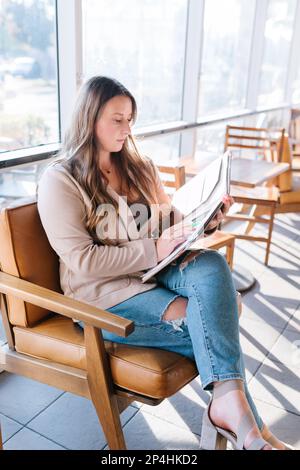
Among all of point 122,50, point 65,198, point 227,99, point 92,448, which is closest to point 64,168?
point 65,198

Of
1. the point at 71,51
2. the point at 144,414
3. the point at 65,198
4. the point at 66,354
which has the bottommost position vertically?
the point at 144,414

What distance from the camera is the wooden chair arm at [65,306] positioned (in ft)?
3.98

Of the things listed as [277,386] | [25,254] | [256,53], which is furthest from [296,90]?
[25,254]

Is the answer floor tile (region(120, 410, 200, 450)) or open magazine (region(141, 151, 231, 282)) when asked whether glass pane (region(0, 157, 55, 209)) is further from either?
floor tile (region(120, 410, 200, 450))

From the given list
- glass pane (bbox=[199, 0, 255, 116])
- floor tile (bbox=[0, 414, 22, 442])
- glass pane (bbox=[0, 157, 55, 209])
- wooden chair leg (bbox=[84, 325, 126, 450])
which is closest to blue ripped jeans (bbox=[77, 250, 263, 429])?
wooden chair leg (bbox=[84, 325, 126, 450])

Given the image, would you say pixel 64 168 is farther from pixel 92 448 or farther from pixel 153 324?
pixel 92 448

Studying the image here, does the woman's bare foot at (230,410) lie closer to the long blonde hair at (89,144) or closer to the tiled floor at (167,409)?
the tiled floor at (167,409)

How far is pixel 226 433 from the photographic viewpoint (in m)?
1.25

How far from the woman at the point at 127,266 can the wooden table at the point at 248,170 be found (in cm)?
122

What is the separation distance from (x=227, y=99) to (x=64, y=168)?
10.3ft

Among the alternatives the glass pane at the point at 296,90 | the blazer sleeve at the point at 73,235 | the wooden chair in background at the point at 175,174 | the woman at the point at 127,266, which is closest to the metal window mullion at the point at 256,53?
the glass pane at the point at 296,90

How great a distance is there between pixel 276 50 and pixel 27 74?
13.0 feet

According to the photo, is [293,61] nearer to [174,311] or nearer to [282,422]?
[282,422]
